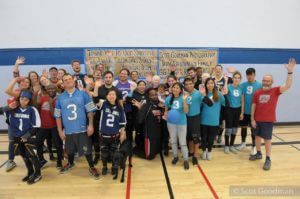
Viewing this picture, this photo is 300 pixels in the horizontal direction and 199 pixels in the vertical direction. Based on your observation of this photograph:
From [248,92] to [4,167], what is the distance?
451 centimetres

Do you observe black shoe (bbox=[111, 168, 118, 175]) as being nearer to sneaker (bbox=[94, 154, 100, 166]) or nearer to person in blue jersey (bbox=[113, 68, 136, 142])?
sneaker (bbox=[94, 154, 100, 166])

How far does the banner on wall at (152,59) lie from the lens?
208 inches

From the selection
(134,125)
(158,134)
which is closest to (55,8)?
(134,125)

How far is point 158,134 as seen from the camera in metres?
3.85

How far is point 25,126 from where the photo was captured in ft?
10.3

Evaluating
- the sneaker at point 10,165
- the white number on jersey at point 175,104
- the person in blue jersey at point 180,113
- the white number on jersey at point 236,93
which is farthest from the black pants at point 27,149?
the white number on jersey at point 236,93

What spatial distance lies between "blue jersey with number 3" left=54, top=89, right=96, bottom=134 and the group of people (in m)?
0.01

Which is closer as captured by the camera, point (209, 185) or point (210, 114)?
point (209, 185)

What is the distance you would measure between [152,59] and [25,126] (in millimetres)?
3274

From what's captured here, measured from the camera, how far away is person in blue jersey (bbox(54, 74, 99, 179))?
3098mm

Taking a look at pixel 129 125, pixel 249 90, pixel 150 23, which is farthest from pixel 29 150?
pixel 150 23

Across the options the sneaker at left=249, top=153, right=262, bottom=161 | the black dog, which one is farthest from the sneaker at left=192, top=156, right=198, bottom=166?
the black dog

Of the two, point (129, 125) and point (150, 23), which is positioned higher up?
point (150, 23)

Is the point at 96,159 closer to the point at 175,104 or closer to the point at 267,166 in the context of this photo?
the point at 175,104
